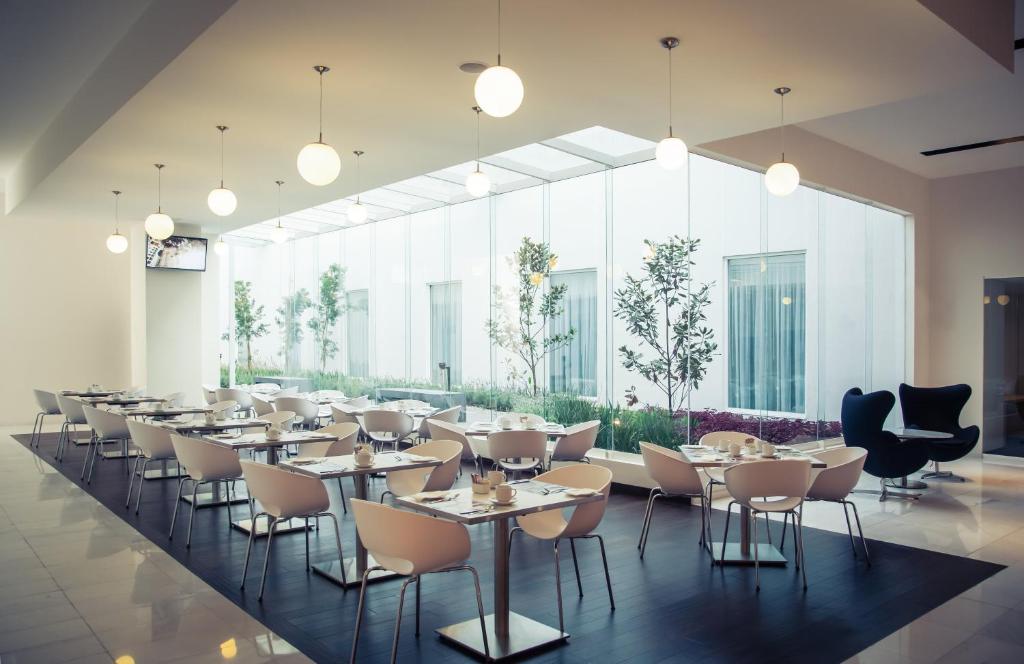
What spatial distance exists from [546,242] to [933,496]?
4.84m

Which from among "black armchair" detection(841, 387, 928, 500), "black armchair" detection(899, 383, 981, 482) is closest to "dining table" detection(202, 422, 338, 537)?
"black armchair" detection(841, 387, 928, 500)

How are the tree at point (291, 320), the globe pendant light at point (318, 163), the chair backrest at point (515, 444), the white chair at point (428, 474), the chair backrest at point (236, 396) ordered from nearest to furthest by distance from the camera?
the globe pendant light at point (318, 163) < the white chair at point (428, 474) < the chair backrest at point (515, 444) < the chair backrest at point (236, 396) < the tree at point (291, 320)

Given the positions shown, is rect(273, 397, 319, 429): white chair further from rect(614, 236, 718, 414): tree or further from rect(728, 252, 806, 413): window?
rect(728, 252, 806, 413): window

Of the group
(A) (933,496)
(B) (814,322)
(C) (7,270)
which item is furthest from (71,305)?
(A) (933,496)

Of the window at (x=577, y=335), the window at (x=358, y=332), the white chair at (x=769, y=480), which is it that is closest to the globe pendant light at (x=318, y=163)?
the white chair at (x=769, y=480)

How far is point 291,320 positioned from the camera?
13.8 m

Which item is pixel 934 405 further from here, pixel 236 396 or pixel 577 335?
pixel 236 396

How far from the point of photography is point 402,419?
807cm

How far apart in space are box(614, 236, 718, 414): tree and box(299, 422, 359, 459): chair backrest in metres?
3.07

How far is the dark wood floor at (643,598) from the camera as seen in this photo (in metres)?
3.74

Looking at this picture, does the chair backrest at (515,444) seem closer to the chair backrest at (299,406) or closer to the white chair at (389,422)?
the white chair at (389,422)

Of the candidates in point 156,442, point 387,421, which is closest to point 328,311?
point 387,421

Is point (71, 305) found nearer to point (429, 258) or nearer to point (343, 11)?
point (429, 258)

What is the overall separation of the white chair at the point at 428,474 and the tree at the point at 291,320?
8.23m
